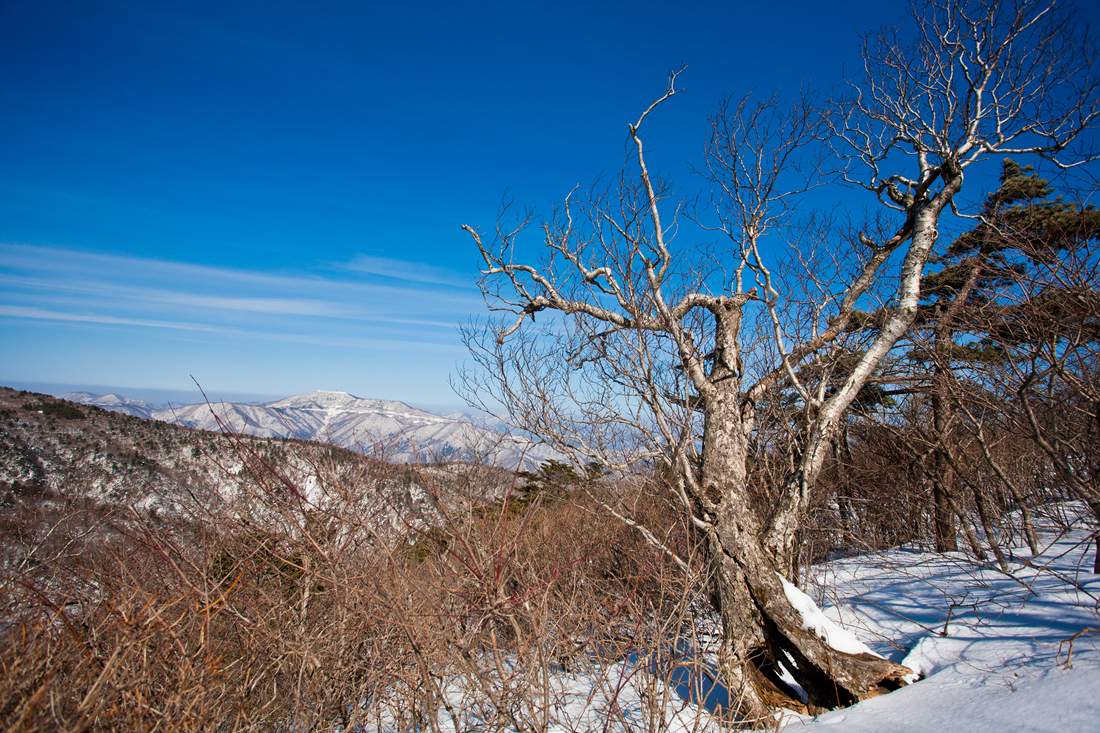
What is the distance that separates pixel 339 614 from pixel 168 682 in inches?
62.2

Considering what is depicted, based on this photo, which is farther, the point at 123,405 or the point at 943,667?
the point at 123,405

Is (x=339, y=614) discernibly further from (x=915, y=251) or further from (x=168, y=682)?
(x=915, y=251)

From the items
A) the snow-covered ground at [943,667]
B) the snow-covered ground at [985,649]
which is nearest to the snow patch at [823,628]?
the snow-covered ground at [943,667]

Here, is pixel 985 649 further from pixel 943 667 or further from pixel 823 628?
pixel 823 628

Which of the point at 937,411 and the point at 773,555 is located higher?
the point at 937,411

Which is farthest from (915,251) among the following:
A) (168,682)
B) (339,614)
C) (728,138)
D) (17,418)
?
(17,418)

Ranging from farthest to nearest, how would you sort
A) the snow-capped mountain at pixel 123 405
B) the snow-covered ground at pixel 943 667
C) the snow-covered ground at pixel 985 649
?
the snow-capped mountain at pixel 123 405
the snow-covered ground at pixel 985 649
the snow-covered ground at pixel 943 667

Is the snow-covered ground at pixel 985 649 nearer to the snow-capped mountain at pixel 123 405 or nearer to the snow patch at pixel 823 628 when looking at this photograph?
the snow patch at pixel 823 628

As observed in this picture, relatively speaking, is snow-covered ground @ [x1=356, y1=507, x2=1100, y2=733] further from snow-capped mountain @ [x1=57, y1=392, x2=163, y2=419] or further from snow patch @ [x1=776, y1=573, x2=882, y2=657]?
snow-capped mountain @ [x1=57, y1=392, x2=163, y2=419]

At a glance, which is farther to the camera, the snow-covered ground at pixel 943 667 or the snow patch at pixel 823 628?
the snow patch at pixel 823 628

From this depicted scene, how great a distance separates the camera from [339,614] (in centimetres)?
393

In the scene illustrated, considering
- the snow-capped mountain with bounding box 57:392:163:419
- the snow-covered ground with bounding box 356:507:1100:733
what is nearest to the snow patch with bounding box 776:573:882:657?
the snow-covered ground with bounding box 356:507:1100:733

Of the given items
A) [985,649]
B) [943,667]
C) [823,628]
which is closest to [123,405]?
[823,628]

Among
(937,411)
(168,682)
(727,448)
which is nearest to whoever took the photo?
(168,682)
